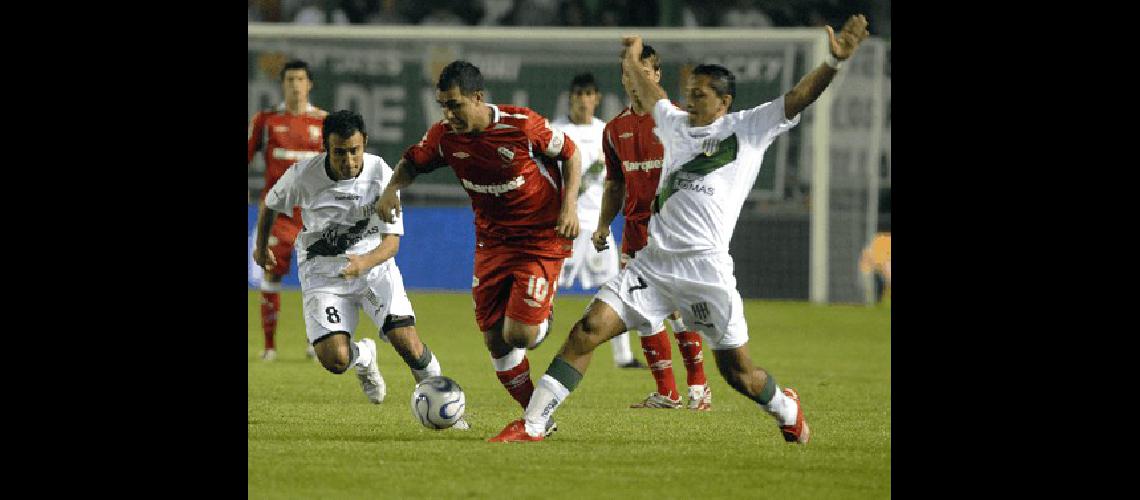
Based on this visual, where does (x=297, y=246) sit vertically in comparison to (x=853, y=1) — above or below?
below

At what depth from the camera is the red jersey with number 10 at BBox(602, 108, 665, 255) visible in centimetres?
910

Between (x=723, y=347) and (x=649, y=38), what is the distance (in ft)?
37.5

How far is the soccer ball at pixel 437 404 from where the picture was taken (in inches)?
310

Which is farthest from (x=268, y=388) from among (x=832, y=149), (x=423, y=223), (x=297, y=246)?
(x=832, y=149)

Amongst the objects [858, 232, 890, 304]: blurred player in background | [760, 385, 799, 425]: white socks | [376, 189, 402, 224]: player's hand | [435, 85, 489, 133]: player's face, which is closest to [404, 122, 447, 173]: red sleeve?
[435, 85, 489, 133]: player's face

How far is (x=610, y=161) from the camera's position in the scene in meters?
9.04

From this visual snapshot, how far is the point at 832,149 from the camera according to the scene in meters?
19.1

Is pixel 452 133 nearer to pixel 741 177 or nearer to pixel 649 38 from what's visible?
pixel 741 177

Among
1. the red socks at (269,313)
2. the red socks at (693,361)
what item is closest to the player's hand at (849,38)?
the red socks at (693,361)

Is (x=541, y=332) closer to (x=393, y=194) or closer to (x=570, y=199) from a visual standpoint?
(x=570, y=199)

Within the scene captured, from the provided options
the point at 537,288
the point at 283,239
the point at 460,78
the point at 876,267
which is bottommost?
the point at 876,267

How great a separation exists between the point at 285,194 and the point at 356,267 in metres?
0.84

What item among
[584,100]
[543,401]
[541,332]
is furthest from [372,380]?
[584,100]

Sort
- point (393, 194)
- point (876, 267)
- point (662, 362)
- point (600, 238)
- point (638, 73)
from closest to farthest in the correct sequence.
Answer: point (638, 73) → point (393, 194) → point (600, 238) → point (662, 362) → point (876, 267)
